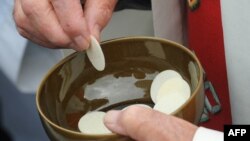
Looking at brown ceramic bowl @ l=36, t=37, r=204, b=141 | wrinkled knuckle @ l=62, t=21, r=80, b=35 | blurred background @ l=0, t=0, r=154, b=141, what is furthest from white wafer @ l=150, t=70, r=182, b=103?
blurred background @ l=0, t=0, r=154, b=141

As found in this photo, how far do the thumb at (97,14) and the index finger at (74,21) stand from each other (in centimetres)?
1

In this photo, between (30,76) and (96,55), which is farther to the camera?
(30,76)

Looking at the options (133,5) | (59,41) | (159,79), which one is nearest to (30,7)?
(59,41)

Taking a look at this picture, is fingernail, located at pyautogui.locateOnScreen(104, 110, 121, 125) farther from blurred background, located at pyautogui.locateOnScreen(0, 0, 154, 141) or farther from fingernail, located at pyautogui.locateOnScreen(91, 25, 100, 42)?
blurred background, located at pyautogui.locateOnScreen(0, 0, 154, 141)

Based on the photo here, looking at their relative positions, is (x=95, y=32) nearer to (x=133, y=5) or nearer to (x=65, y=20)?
(x=65, y=20)

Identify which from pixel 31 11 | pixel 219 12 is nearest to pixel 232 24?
pixel 219 12

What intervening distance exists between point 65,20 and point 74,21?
12 millimetres

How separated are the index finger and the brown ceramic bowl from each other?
0.03m

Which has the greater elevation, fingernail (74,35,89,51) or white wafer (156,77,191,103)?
fingernail (74,35,89,51)

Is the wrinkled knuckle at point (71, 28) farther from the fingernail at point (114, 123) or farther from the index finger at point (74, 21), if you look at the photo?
the fingernail at point (114, 123)

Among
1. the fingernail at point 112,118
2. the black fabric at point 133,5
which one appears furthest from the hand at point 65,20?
the black fabric at point 133,5

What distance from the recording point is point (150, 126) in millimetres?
341

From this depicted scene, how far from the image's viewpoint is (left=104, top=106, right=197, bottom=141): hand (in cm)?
33

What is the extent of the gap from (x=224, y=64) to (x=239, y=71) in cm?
3
